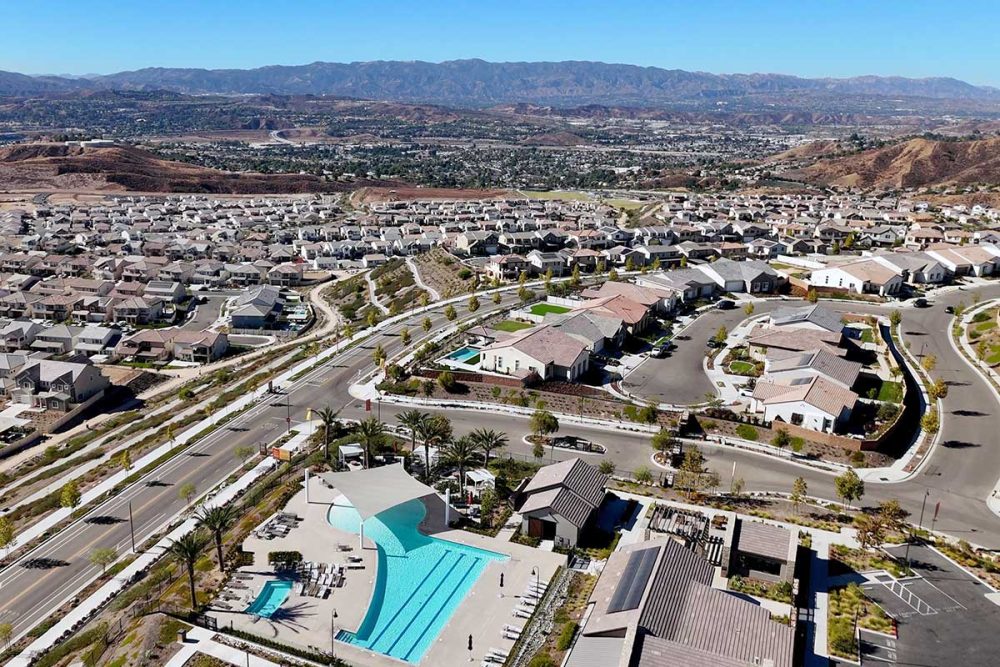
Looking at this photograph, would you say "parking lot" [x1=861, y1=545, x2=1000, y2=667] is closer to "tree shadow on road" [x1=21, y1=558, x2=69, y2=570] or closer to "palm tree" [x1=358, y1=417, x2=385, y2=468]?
"palm tree" [x1=358, y1=417, x2=385, y2=468]

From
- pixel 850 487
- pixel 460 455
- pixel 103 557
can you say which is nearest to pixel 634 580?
pixel 460 455

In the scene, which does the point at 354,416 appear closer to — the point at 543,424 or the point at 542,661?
the point at 543,424

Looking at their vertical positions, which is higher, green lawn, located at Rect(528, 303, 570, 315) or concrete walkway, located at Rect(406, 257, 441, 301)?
green lawn, located at Rect(528, 303, 570, 315)

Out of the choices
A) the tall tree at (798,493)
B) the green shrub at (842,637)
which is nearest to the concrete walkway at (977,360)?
the tall tree at (798,493)

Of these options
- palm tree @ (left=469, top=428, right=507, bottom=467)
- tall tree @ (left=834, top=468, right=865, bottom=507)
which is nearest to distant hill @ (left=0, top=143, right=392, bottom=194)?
→ palm tree @ (left=469, top=428, right=507, bottom=467)

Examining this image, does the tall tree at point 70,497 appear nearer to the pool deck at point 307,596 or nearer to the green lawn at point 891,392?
the pool deck at point 307,596

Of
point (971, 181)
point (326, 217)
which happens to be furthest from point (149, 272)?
point (971, 181)
